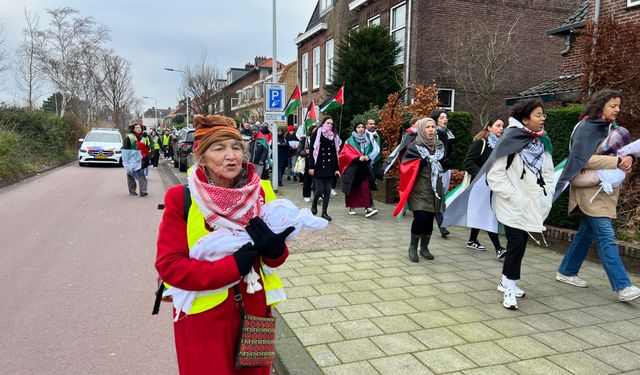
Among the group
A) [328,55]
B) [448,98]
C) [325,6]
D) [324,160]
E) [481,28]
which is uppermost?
[325,6]

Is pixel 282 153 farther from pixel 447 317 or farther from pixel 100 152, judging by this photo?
pixel 447 317

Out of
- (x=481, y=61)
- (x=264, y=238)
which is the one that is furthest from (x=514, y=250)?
(x=481, y=61)

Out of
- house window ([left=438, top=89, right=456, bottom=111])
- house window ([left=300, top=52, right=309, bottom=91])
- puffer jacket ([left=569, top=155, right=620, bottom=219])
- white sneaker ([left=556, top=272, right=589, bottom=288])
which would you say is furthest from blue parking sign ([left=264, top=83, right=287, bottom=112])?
house window ([left=300, top=52, right=309, bottom=91])

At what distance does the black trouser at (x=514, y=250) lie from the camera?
4.46 metres

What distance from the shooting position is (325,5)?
83.3 feet

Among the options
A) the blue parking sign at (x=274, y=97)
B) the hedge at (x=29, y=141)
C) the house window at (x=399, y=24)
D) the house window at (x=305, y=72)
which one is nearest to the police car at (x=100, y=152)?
the hedge at (x=29, y=141)

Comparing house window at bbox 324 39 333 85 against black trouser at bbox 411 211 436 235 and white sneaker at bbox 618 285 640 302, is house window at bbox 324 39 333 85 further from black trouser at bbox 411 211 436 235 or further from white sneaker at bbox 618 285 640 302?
white sneaker at bbox 618 285 640 302

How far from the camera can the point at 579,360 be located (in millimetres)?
3459

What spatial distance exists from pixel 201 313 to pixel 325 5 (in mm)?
25575

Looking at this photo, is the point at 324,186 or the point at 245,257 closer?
the point at 245,257

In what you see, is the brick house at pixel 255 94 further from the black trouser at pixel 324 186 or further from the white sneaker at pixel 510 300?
the white sneaker at pixel 510 300

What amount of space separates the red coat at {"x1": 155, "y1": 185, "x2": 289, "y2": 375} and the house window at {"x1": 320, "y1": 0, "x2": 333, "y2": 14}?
24376mm

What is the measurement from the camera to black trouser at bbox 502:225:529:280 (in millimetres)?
4461

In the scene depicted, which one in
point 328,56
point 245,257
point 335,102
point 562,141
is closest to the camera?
point 245,257
